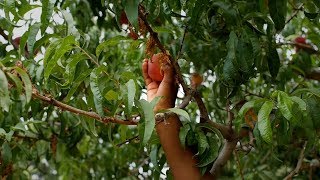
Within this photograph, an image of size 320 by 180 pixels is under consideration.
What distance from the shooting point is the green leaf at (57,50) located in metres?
1.15

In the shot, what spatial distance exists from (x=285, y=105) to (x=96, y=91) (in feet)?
1.25

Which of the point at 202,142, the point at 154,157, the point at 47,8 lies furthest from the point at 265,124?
the point at 47,8

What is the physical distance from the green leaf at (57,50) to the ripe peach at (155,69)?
0.18 metres

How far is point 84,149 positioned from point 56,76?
1.21m

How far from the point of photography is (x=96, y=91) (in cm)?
111

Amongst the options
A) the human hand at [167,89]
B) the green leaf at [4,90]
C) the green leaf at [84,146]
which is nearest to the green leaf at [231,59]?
the human hand at [167,89]

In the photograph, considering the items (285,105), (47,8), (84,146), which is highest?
(47,8)

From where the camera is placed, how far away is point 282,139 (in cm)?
124

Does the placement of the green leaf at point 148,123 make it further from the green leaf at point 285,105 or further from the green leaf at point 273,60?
the green leaf at point 273,60

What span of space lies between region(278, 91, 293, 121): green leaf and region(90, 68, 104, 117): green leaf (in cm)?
36

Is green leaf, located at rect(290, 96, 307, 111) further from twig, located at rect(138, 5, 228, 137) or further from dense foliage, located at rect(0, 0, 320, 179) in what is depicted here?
twig, located at rect(138, 5, 228, 137)

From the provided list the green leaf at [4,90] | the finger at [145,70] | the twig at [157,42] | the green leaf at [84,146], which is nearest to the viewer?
the green leaf at [4,90]

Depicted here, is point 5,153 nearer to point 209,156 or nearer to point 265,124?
point 209,156

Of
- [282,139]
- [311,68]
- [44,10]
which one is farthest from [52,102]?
[311,68]
